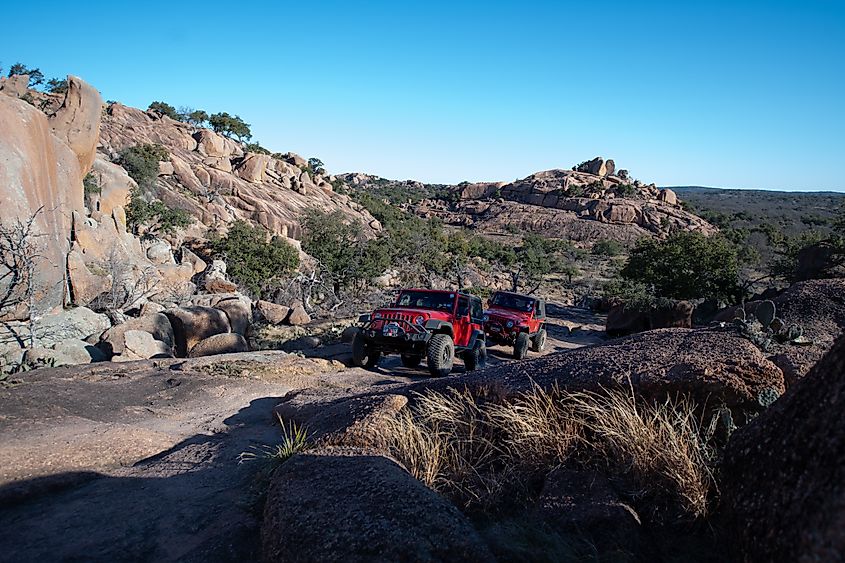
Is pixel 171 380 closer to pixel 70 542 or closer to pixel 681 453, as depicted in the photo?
pixel 70 542

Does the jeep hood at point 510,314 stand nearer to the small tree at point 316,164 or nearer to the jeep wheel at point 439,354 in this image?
the jeep wheel at point 439,354

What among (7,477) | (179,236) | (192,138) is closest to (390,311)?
(7,477)

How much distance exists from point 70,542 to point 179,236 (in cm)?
2789

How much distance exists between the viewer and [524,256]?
1585 inches

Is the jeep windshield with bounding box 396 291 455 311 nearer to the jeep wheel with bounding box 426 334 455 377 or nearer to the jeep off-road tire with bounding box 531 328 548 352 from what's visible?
the jeep wheel with bounding box 426 334 455 377

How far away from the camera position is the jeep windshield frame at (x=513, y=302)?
1599 centimetres

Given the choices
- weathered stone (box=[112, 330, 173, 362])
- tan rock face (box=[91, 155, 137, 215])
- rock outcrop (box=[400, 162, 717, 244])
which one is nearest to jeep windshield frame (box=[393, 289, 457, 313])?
weathered stone (box=[112, 330, 173, 362])

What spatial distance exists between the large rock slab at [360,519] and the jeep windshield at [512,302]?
41.6 ft

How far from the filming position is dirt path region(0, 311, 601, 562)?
3.63 meters

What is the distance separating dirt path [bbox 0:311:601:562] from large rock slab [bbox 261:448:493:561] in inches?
Result: 19.9

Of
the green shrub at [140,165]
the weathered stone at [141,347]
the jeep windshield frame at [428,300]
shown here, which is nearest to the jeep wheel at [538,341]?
the jeep windshield frame at [428,300]

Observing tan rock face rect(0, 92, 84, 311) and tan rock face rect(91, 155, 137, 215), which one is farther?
tan rock face rect(91, 155, 137, 215)

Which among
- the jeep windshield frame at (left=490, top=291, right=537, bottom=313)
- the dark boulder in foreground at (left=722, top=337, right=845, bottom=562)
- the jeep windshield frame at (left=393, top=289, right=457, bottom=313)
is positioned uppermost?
the dark boulder in foreground at (left=722, top=337, right=845, bottom=562)

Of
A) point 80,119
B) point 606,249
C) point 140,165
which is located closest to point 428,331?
point 80,119
